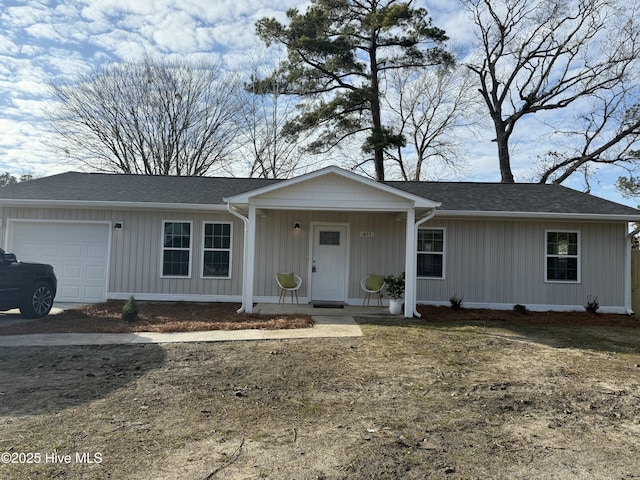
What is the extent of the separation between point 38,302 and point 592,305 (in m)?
12.0

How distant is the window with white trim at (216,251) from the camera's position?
1054cm

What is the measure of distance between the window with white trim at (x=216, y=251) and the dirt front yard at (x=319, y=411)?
430cm

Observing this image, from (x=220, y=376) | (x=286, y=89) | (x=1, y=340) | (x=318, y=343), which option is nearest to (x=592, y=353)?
(x=318, y=343)

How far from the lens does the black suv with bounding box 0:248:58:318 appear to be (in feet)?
24.7

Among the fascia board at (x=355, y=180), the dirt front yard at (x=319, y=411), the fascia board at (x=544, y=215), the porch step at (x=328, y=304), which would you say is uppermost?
the fascia board at (x=355, y=180)

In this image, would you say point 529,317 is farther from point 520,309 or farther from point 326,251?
point 326,251

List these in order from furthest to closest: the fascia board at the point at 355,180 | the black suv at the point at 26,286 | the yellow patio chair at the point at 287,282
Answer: the yellow patio chair at the point at 287,282, the fascia board at the point at 355,180, the black suv at the point at 26,286

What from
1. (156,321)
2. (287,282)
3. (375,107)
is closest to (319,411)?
(156,321)

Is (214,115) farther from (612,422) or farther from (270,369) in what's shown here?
(612,422)

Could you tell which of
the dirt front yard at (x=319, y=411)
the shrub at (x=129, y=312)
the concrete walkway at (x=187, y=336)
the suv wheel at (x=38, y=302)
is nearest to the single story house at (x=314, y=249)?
the suv wheel at (x=38, y=302)

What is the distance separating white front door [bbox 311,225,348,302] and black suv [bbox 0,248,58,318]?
5.69 metres

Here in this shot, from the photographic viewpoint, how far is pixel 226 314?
28.8 feet

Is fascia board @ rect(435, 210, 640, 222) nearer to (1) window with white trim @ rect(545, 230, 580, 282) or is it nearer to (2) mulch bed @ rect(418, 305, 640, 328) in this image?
(1) window with white trim @ rect(545, 230, 580, 282)

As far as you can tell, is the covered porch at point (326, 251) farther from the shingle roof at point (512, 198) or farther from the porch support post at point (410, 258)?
the porch support post at point (410, 258)
